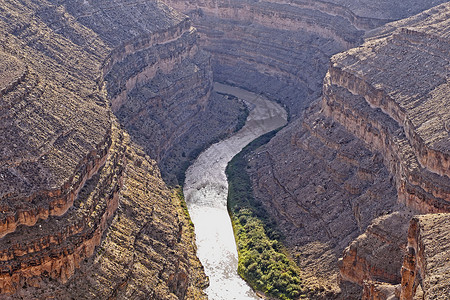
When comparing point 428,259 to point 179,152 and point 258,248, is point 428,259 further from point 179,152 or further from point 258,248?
point 179,152

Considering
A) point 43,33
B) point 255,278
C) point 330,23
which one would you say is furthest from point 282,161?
point 330,23

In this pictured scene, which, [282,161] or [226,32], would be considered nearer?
[282,161]

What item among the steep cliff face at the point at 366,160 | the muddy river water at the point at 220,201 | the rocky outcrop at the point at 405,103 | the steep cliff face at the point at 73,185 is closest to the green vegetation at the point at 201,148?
the muddy river water at the point at 220,201

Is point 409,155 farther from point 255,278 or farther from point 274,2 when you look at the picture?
point 274,2

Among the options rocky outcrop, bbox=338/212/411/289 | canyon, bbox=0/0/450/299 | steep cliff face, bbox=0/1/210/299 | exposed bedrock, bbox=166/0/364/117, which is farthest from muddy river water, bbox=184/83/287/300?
rocky outcrop, bbox=338/212/411/289

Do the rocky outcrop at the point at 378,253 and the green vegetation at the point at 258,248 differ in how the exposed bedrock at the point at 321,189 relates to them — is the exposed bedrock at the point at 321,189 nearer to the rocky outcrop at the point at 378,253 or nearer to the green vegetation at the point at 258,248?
the green vegetation at the point at 258,248

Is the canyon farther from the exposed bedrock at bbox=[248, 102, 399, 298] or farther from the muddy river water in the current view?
the muddy river water
